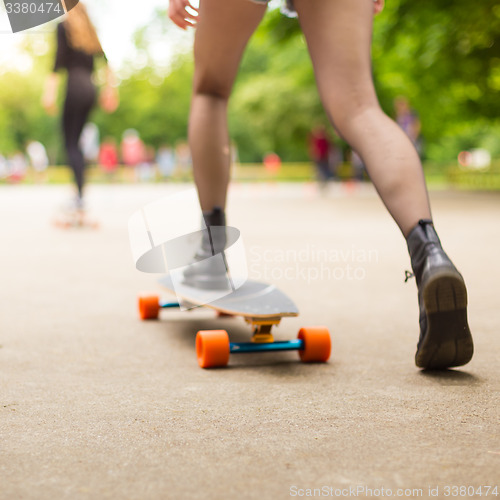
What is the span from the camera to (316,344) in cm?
238

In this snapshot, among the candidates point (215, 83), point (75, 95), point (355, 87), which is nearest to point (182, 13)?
point (215, 83)

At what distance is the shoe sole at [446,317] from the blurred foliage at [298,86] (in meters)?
10.4

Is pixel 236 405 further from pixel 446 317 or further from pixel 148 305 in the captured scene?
pixel 148 305

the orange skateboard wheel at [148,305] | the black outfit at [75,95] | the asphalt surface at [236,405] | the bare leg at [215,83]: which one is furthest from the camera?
the black outfit at [75,95]

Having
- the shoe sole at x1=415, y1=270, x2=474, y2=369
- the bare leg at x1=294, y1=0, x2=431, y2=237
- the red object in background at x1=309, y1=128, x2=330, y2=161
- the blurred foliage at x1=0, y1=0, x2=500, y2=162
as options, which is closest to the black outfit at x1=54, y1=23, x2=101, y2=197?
the blurred foliage at x1=0, y1=0, x2=500, y2=162

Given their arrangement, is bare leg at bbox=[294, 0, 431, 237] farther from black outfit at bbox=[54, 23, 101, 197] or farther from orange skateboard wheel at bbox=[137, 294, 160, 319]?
black outfit at bbox=[54, 23, 101, 197]

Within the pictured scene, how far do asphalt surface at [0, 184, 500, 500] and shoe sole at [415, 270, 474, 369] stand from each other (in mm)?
107

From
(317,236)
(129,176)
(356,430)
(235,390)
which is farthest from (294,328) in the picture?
(129,176)

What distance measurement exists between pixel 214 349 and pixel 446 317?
728 mm

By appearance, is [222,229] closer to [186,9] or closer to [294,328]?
[294,328]

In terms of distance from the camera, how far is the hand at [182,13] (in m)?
2.47

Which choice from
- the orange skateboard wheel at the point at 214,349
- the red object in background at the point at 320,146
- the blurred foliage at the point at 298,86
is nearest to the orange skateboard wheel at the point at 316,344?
the orange skateboard wheel at the point at 214,349

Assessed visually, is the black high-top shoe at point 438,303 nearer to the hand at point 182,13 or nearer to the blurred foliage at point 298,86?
the hand at point 182,13

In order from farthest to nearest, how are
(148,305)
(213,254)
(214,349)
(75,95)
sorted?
1. (75,95)
2. (148,305)
3. (213,254)
4. (214,349)
